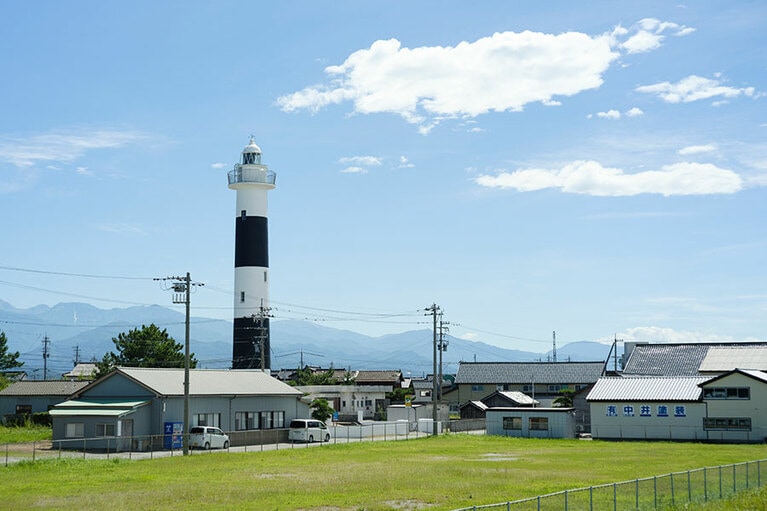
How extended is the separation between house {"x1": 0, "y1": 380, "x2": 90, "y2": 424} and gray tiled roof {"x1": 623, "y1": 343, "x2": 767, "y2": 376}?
163ft

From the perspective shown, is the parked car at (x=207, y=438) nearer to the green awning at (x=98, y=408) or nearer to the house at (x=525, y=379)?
the green awning at (x=98, y=408)

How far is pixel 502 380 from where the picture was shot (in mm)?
104250

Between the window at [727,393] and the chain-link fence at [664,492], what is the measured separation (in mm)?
30020

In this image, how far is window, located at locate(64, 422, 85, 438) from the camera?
50.5 meters

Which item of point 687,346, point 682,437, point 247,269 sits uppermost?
point 247,269

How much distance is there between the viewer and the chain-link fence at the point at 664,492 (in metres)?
23.1

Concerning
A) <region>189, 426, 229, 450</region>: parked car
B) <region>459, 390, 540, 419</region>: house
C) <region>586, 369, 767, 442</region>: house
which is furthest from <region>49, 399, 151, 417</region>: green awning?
<region>459, 390, 540, 419</region>: house

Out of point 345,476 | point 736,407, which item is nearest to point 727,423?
point 736,407

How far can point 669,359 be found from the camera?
81.1m

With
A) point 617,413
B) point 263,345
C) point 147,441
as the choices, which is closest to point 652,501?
point 147,441

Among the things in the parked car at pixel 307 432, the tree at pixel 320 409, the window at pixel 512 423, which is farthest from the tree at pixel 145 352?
the window at pixel 512 423

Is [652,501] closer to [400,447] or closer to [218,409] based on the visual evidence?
[400,447]

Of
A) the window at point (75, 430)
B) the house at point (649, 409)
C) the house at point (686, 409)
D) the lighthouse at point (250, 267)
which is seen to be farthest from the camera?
the lighthouse at point (250, 267)

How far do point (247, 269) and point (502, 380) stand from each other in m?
39.8
